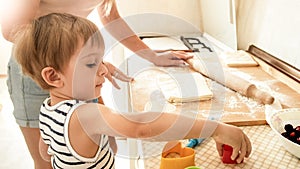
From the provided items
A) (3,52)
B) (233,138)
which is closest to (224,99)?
(233,138)

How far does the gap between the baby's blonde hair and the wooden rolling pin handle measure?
0.62m

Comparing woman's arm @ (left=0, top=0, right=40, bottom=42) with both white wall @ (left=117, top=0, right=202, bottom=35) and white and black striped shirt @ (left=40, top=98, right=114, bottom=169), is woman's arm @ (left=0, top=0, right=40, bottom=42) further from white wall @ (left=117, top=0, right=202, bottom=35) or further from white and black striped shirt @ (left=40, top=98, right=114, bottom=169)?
white wall @ (left=117, top=0, right=202, bottom=35)

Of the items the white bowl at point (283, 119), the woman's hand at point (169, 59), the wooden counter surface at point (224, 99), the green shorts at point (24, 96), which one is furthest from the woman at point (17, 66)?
the white bowl at point (283, 119)

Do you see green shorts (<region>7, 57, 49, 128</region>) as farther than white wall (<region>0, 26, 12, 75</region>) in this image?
No

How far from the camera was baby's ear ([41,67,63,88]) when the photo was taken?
0.61 metres

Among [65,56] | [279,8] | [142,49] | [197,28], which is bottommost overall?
[197,28]

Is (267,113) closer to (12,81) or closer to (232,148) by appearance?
(232,148)

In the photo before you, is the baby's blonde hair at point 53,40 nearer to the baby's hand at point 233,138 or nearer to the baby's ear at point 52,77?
the baby's ear at point 52,77

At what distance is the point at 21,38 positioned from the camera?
24.6 inches

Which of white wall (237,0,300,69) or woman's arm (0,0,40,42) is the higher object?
woman's arm (0,0,40,42)

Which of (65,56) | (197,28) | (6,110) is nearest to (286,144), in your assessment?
(65,56)

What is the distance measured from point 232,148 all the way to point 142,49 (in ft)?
2.40

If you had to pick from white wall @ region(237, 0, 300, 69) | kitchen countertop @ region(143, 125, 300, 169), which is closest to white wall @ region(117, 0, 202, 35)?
white wall @ region(237, 0, 300, 69)

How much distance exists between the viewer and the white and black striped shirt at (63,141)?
2.03 feet
